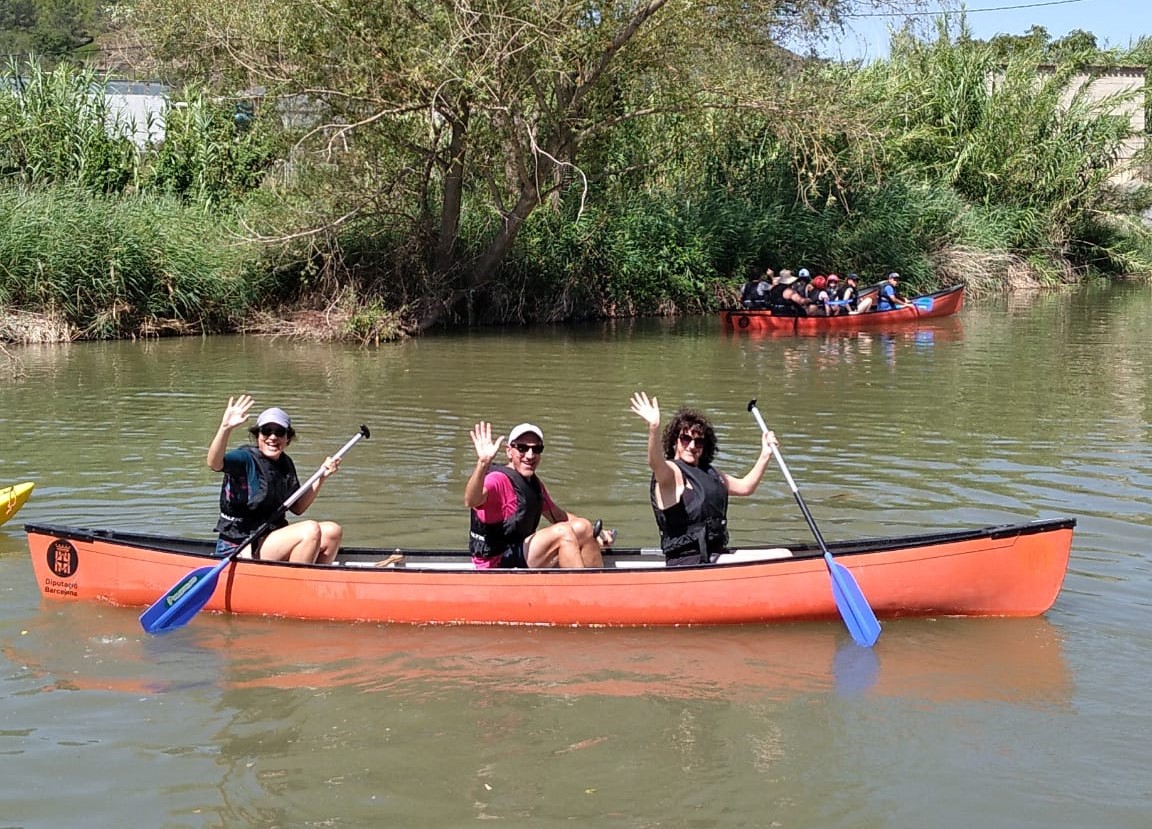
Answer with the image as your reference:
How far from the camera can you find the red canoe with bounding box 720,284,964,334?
22.0 m

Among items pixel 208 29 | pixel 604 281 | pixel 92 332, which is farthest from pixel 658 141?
pixel 92 332

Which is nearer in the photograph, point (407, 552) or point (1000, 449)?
point (407, 552)

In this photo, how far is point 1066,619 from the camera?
23.8ft

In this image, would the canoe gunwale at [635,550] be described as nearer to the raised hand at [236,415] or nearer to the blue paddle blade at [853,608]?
the blue paddle blade at [853,608]

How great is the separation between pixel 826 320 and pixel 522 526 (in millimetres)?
15599

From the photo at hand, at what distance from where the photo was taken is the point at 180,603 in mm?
7121

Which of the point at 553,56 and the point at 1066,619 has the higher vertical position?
the point at 553,56

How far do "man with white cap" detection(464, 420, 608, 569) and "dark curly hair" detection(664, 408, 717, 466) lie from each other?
2.13 ft

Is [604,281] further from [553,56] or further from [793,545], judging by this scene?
[793,545]

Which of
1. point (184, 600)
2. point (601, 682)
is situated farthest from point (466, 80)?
point (601, 682)

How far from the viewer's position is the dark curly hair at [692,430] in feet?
23.2

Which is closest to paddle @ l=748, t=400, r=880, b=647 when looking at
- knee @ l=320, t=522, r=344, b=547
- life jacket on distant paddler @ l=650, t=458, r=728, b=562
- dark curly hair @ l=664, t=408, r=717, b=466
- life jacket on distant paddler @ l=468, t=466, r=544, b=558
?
life jacket on distant paddler @ l=650, t=458, r=728, b=562

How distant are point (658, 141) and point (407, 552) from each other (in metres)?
18.5

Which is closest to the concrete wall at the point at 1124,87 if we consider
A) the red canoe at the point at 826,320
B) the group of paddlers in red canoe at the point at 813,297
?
the red canoe at the point at 826,320
